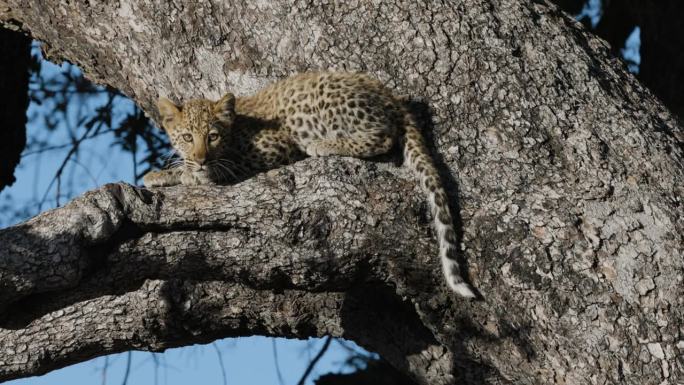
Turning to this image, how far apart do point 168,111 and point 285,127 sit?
Result: 24.7 inches

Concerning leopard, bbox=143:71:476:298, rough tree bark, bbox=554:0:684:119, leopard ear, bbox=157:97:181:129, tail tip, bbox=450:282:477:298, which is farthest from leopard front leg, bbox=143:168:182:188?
rough tree bark, bbox=554:0:684:119

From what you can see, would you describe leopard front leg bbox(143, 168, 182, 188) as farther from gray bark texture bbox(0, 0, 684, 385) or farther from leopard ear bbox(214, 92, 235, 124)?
gray bark texture bbox(0, 0, 684, 385)

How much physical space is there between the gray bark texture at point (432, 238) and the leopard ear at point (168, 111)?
0.68m

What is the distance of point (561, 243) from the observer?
491 cm

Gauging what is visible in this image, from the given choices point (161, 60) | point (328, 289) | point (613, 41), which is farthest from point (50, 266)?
point (613, 41)

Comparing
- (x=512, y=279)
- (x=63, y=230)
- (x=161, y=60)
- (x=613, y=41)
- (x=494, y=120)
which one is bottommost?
(x=512, y=279)

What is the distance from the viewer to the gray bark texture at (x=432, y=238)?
4.84 metres

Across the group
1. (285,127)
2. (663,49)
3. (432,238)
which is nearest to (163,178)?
(285,127)

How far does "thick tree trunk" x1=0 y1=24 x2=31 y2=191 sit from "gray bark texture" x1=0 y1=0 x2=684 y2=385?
2.84 metres

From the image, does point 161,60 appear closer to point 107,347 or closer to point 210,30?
point 210,30

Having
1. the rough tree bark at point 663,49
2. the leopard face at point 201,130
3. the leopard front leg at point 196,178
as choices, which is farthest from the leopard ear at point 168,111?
the rough tree bark at point 663,49

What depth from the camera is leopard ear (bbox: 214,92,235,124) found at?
5.77 metres

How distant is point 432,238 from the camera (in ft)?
16.6

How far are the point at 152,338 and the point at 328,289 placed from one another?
0.95 metres
